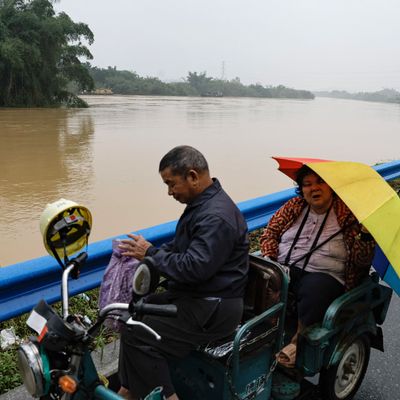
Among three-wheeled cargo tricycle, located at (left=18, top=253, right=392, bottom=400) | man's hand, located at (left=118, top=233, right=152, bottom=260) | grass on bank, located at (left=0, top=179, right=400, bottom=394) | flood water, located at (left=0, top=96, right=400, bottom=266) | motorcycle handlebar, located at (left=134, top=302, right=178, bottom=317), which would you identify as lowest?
flood water, located at (left=0, top=96, right=400, bottom=266)

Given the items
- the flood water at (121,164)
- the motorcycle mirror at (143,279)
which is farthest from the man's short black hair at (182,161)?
the flood water at (121,164)

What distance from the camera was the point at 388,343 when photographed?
3375 millimetres

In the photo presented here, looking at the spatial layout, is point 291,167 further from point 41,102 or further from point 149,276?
point 41,102

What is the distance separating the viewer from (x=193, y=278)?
6.58ft

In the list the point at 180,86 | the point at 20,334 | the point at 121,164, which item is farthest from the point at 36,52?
the point at 180,86

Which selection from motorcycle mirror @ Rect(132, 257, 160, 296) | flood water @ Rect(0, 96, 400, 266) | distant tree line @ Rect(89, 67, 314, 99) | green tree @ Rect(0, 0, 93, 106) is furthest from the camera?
distant tree line @ Rect(89, 67, 314, 99)

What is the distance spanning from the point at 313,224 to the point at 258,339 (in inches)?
35.6

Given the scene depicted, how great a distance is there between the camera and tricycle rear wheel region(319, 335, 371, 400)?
2.69 m

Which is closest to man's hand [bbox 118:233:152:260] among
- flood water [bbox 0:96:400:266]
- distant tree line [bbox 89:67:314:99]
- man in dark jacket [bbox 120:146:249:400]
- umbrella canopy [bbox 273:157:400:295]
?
man in dark jacket [bbox 120:146:249:400]

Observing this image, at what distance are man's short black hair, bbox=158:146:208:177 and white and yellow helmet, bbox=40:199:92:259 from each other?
1.52 feet

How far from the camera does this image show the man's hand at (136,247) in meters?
2.28

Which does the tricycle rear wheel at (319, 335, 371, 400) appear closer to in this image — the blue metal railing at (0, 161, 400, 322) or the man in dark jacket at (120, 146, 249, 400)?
the man in dark jacket at (120, 146, 249, 400)

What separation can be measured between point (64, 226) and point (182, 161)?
2.03 ft

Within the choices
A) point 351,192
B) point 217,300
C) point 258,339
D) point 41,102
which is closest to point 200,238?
point 217,300
